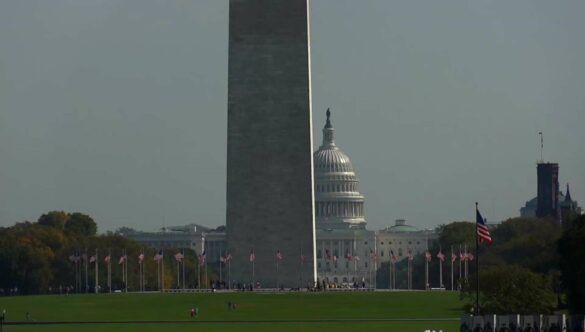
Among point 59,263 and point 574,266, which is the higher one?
point 59,263

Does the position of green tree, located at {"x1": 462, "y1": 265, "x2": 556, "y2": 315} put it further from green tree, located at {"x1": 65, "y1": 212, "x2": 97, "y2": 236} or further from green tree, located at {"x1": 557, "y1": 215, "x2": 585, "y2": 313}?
green tree, located at {"x1": 65, "y1": 212, "x2": 97, "y2": 236}

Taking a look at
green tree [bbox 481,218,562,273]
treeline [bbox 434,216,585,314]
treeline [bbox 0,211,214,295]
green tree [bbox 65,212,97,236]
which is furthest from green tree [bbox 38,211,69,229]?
treeline [bbox 434,216,585,314]

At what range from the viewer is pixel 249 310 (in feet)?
380

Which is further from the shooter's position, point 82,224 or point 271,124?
point 82,224

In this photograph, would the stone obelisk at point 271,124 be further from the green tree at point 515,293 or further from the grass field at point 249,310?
the green tree at point 515,293

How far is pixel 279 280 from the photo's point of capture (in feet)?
456

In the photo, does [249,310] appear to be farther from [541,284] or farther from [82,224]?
[82,224]

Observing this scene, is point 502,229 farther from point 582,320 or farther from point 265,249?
point 582,320

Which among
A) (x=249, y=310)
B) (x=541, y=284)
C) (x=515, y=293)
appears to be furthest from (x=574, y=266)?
(x=249, y=310)

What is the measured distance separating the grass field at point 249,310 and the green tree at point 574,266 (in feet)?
→ 15.4

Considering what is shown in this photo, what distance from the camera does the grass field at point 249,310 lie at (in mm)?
98000

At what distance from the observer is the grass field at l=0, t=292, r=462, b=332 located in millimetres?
98000

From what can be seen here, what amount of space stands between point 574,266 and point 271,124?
43619mm

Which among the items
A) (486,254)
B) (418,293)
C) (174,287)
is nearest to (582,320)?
(418,293)
